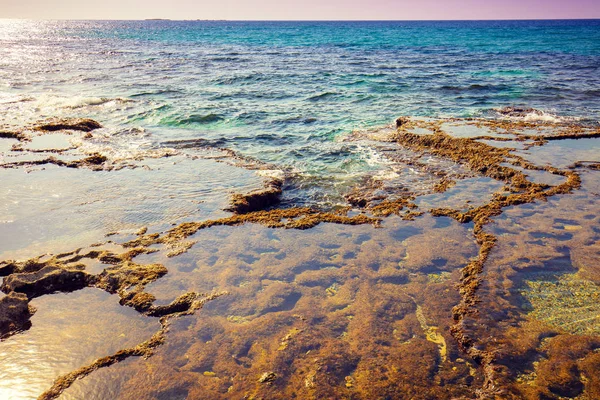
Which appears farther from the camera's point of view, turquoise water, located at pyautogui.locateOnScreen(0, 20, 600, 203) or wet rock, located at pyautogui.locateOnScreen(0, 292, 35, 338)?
turquoise water, located at pyautogui.locateOnScreen(0, 20, 600, 203)

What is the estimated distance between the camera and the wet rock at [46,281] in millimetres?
4146

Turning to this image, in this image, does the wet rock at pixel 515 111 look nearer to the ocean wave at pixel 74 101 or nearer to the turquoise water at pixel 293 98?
the turquoise water at pixel 293 98

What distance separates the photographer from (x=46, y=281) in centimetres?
424

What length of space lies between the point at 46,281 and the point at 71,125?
24.0 ft

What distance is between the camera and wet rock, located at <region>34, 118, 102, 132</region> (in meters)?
10.1

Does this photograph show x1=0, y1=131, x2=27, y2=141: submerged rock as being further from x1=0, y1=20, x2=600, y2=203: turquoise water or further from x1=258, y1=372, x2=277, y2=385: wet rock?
x1=258, y1=372, x2=277, y2=385: wet rock

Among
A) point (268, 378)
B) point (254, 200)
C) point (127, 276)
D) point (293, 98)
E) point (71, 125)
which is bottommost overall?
point (268, 378)

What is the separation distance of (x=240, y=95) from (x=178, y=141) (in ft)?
21.5

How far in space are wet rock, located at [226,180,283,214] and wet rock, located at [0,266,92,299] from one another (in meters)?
2.27

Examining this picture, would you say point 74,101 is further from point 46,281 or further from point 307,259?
point 307,259

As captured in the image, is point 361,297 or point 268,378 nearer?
point 268,378

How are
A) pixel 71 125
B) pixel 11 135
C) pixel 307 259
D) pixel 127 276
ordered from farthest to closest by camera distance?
1. pixel 71 125
2. pixel 11 135
3. pixel 307 259
4. pixel 127 276

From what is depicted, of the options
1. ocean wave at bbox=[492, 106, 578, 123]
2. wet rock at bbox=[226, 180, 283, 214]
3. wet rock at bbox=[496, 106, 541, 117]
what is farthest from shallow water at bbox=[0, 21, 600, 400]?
wet rock at bbox=[496, 106, 541, 117]

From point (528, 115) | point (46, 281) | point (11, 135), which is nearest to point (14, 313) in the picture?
point (46, 281)
